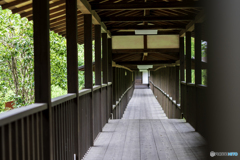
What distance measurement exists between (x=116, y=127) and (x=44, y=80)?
3.85 m

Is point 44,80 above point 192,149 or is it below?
above

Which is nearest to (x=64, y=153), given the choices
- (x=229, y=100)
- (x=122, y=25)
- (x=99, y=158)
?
(x=99, y=158)

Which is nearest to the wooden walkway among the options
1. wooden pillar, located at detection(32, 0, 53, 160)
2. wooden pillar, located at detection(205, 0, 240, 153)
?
wooden pillar, located at detection(32, 0, 53, 160)

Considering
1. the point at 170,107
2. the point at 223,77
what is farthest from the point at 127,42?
the point at 223,77

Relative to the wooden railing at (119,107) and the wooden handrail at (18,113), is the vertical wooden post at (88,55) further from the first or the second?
the wooden railing at (119,107)

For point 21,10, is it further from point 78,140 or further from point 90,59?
point 78,140

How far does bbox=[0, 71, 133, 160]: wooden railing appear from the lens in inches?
61.4

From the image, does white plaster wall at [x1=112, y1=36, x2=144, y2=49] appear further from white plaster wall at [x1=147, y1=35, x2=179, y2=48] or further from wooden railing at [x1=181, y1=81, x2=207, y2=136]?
wooden railing at [x1=181, y1=81, x2=207, y2=136]

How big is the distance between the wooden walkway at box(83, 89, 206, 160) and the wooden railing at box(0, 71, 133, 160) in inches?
14.9

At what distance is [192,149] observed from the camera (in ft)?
13.1

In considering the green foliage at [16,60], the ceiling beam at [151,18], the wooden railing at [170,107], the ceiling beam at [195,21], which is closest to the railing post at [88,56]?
the ceiling beam at [151,18]

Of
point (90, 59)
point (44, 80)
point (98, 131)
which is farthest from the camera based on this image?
point (98, 131)

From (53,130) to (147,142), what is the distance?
2.41m

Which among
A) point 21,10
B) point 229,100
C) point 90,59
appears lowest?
point 229,100
